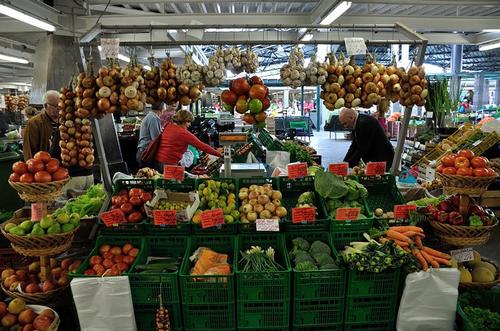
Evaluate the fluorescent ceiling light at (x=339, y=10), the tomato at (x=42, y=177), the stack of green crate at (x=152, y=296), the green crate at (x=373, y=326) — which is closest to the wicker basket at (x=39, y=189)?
the tomato at (x=42, y=177)

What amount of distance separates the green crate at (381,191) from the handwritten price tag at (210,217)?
1.29m

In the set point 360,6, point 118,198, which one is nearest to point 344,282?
point 118,198

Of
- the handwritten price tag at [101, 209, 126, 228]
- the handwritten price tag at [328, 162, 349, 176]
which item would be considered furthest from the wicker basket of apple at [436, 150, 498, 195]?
the handwritten price tag at [101, 209, 126, 228]

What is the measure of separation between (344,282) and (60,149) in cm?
364

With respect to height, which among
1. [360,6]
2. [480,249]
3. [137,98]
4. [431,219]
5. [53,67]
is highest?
[360,6]

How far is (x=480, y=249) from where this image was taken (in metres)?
4.82

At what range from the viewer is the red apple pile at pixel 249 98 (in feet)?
9.14

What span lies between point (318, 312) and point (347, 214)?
71cm

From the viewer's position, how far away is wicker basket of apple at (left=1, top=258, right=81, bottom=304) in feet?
8.55

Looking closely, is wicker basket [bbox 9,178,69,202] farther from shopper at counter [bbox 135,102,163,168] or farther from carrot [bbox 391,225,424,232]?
shopper at counter [bbox 135,102,163,168]

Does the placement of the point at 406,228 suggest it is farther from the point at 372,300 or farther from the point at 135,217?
the point at 135,217

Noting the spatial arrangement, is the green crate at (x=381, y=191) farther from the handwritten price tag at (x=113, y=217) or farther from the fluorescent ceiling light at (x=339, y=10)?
the fluorescent ceiling light at (x=339, y=10)

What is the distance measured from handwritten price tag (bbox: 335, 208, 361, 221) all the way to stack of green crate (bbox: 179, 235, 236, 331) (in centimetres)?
86

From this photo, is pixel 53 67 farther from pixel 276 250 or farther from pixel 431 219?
pixel 431 219
